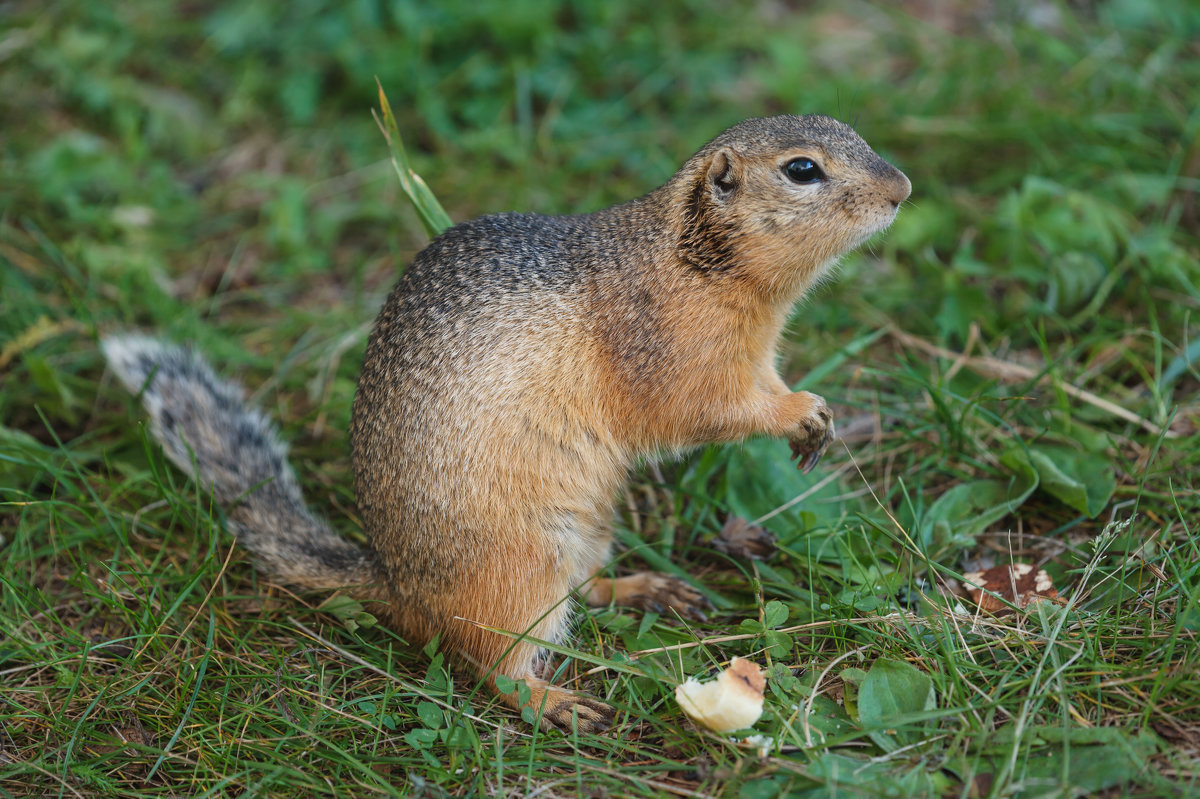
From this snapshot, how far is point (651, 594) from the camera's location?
11.4 ft

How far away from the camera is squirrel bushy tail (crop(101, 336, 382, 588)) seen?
344 cm

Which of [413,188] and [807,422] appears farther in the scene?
[413,188]

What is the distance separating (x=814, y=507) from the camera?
357 centimetres

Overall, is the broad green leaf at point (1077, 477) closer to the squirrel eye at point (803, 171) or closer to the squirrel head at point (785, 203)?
the squirrel head at point (785, 203)

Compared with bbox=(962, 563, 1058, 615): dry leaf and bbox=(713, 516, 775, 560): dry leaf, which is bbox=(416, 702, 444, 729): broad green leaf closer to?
bbox=(713, 516, 775, 560): dry leaf

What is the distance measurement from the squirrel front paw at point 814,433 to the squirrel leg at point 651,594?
64 centimetres

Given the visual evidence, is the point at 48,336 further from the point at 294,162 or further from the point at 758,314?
the point at 758,314

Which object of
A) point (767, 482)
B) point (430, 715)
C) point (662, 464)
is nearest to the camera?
point (430, 715)

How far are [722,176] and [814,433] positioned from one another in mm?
955

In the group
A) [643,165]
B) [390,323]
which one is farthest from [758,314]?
[643,165]

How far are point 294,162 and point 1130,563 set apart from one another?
513 cm

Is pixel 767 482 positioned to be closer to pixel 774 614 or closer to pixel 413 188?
pixel 774 614

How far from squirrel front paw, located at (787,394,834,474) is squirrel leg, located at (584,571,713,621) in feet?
2.09

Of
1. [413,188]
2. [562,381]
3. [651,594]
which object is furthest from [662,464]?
[413,188]
